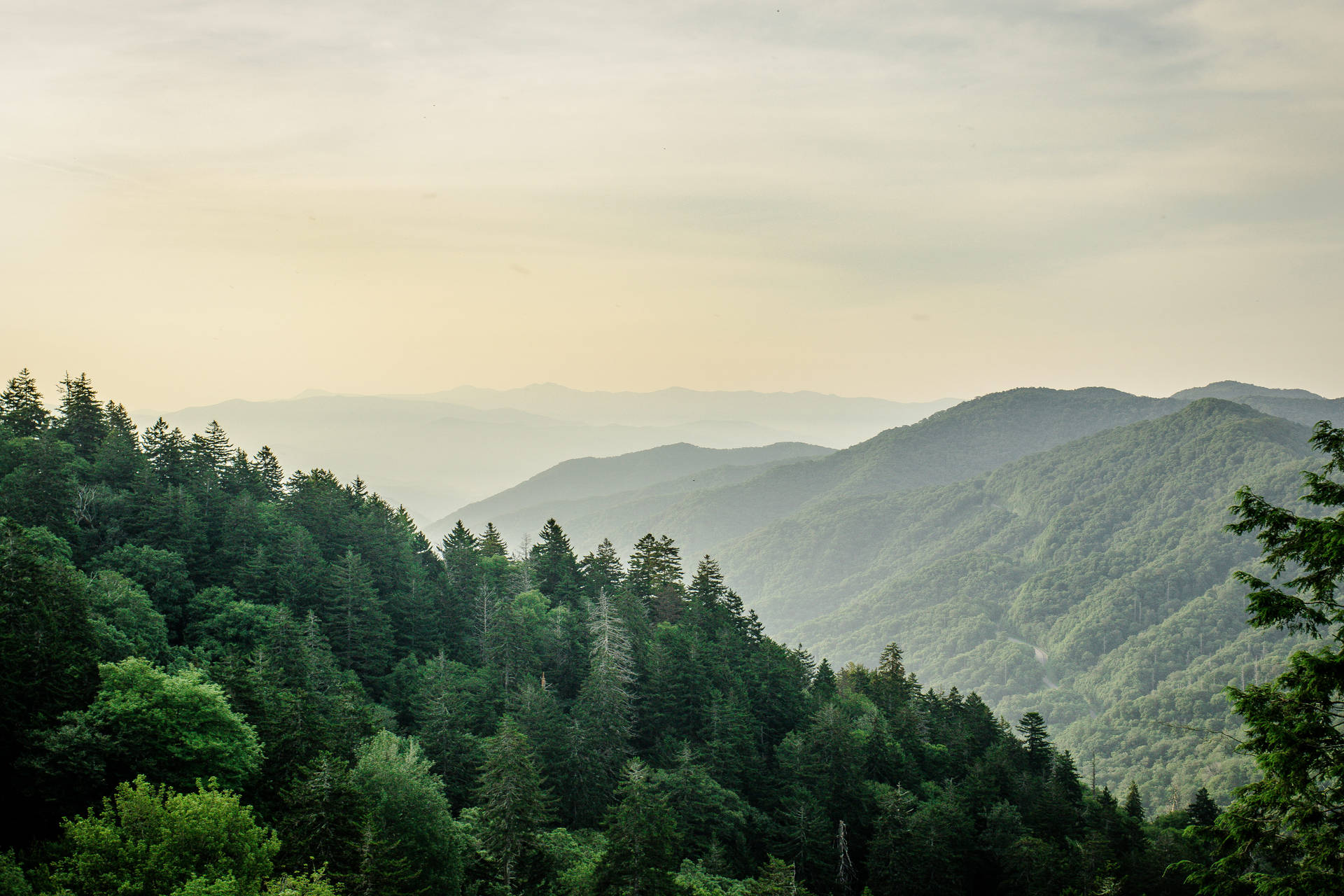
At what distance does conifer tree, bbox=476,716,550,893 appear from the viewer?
3647 centimetres

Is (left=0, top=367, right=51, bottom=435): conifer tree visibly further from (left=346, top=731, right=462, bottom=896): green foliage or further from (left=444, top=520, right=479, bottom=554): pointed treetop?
(left=346, top=731, right=462, bottom=896): green foliage

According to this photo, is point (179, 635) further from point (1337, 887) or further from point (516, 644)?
point (1337, 887)

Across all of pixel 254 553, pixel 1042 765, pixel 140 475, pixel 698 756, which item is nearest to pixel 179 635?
pixel 254 553

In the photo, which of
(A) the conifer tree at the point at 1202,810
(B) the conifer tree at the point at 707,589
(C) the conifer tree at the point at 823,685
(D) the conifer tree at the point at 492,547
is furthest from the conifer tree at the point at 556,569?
(A) the conifer tree at the point at 1202,810

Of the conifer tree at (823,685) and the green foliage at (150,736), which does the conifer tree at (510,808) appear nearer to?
the green foliage at (150,736)

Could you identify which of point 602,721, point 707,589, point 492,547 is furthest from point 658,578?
point 602,721

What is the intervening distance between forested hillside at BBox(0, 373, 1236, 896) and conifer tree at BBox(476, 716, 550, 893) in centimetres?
16

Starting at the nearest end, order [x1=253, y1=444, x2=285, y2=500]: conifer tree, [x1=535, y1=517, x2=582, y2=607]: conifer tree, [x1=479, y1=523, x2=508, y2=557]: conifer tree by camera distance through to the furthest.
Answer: [x1=253, y1=444, x2=285, y2=500]: conifer tree < [x1=535, y1=517, x2=582, y2=607]: conifer tree < [x1=479, y1=523, x2=508, y2=557]: conifer tree

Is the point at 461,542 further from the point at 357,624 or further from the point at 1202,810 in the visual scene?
the point at 1202,810

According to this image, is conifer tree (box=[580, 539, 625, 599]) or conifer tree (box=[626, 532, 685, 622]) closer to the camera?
conifer tree (box=[626, 532, 685, 622])

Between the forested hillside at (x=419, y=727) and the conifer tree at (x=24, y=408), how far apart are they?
42 centimetres

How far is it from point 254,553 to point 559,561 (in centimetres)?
3028

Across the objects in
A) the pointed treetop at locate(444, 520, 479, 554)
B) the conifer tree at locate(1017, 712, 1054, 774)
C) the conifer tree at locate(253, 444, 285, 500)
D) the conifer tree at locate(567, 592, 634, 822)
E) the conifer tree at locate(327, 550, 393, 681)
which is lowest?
the conifer tree at locate(1017, 712, 1054, 774)

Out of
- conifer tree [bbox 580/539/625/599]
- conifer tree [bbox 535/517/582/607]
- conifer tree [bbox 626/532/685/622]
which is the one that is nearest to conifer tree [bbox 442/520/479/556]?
conifer tree [bbox 535/517/582/607]
